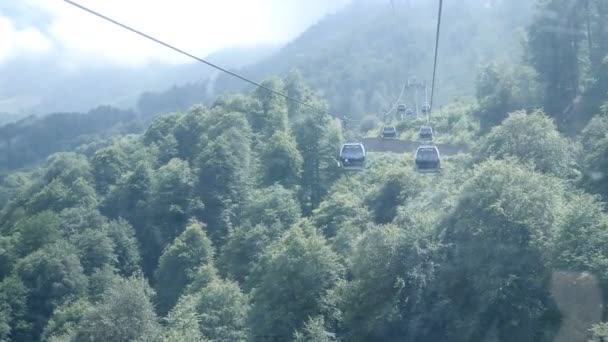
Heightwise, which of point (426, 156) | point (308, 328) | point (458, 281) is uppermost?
point (426, 156)

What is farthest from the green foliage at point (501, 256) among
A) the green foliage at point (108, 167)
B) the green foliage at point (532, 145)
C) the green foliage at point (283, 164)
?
the green foliage at point (108, 167)

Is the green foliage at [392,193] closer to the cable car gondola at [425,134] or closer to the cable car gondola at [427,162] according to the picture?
the cable car gondola at [427,162]

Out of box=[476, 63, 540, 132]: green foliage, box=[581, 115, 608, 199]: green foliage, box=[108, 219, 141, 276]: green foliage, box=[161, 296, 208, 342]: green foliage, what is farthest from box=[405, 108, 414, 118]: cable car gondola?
box=[161, 296, 208, 342]: green foliage

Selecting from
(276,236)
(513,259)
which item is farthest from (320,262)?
(276,236)

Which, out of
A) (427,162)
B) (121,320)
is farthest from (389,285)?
(121,320)

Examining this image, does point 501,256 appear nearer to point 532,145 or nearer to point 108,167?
point 532,145

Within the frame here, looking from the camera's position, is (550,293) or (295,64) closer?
(550,293)

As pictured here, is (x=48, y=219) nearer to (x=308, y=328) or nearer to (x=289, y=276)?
(x=289, y=276)
